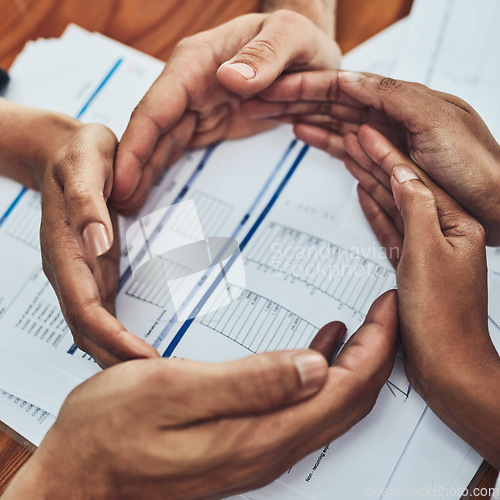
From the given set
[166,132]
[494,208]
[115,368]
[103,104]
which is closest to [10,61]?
[103,104]

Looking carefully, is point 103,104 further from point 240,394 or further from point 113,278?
point 240,394

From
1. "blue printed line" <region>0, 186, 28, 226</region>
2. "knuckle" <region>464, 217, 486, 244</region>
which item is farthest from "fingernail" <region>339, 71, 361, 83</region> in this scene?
"blue printed line" <region>0, 186, 28, 226</region>

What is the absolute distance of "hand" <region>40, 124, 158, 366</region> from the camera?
0.46 m

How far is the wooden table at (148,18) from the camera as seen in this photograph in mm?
745

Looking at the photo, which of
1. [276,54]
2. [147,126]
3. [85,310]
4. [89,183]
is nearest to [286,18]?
[276,54]

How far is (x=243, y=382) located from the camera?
0.38m

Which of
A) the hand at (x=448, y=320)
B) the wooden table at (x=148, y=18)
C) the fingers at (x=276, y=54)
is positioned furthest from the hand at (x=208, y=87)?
the hand at (x=448, y=320)

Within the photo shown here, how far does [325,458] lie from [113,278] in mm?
306

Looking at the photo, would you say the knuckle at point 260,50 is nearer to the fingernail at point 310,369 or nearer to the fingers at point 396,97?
the fingers at point 396,97

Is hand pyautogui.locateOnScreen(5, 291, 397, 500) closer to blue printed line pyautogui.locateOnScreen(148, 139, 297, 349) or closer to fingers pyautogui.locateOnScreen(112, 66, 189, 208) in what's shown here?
blue printed line pyautogui.locateOnScreen(148, 139, 297, 349)

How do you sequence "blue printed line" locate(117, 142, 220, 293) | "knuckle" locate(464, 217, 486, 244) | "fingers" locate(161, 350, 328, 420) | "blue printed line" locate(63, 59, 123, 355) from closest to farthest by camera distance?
1. "fingers" locate(161, 350, 328, 420)
2. "knuckle" locate(464, 217, 486, 244)
3. "blue printed line" locate(117, 142, 220, 293)
4. "blue printed line" locate(63, 59, 123, 355)

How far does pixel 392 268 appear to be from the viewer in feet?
1.88

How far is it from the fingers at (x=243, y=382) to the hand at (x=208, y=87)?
0.92ft

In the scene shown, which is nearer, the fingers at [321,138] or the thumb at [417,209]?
the thumb at [417,209]
